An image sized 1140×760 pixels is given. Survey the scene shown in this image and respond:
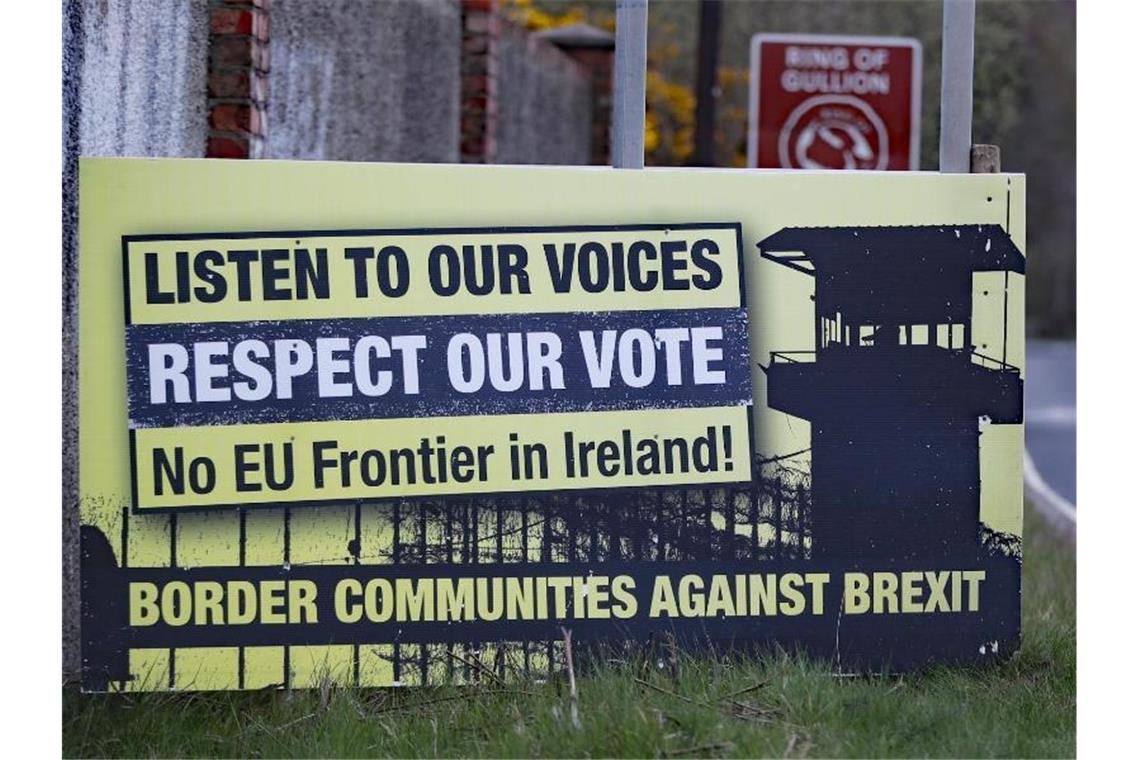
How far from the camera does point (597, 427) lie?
394 cm

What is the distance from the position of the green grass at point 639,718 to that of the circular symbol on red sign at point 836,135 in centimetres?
656

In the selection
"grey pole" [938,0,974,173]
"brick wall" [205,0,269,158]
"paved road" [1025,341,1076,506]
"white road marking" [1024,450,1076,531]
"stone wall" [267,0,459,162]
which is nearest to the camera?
"grey pole" [938,0,974,173]

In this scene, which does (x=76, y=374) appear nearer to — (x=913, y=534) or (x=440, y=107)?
(x=913, y=534)

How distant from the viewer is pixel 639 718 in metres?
3.53

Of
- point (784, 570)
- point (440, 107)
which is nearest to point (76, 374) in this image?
point (784, 570)

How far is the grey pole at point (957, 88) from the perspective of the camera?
13.5ft

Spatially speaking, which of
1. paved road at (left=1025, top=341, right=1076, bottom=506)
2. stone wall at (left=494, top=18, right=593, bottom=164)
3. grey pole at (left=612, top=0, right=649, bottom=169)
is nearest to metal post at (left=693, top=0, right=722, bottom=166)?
stone wall at (left=494, top=18, right=593, bottom=164)

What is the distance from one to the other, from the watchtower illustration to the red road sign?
623 centimetres

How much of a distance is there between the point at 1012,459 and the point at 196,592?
2.23m

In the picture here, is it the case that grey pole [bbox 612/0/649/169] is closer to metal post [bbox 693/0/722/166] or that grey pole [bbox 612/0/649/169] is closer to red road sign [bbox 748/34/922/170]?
red road sign [bbox 748/34/922/170]

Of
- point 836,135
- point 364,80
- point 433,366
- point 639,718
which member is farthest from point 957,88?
point 836,135

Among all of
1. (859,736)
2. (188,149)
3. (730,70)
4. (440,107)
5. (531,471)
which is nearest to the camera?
(859,736)

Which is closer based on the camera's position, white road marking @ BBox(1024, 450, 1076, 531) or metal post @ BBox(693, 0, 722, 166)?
white road marking @ BBox(1024, 450, 1076, 531)

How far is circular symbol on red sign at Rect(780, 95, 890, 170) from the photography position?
10195 mm
